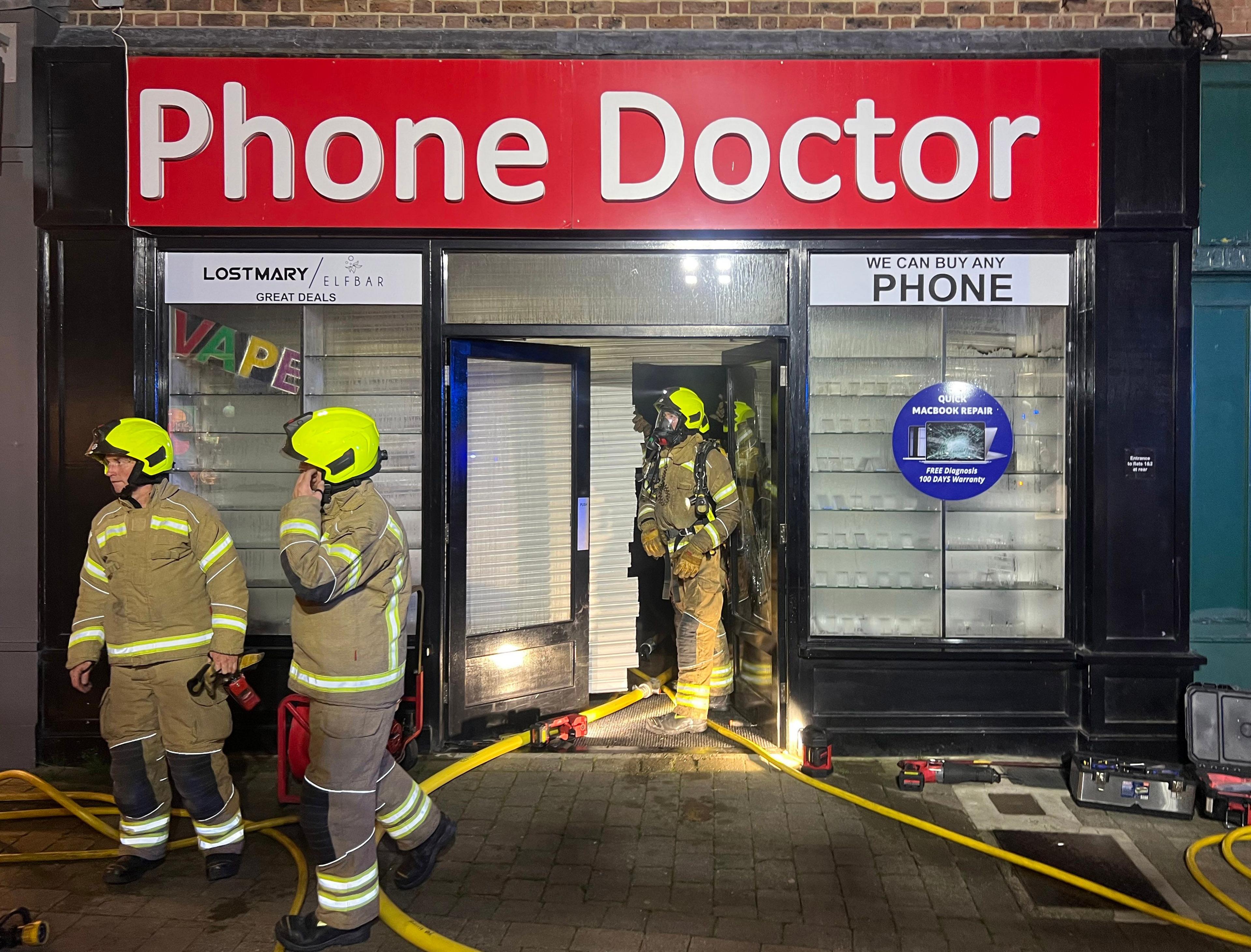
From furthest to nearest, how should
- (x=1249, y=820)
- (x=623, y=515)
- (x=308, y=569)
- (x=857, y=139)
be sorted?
(x=623, y=515)
(x=857, y=139)
(x=1249, y=820)
(x=308, y=569)

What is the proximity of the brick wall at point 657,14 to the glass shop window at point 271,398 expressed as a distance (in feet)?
6.14

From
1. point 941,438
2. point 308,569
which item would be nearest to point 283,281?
point 308,569

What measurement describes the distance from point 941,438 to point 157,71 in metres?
5.59

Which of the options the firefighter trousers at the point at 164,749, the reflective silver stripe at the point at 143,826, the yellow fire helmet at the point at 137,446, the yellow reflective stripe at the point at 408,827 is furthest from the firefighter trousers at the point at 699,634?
the yellow fire helmet at the point at 137,446

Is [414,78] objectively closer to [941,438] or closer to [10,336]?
[10,336]

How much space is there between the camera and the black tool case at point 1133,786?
5.14 metres

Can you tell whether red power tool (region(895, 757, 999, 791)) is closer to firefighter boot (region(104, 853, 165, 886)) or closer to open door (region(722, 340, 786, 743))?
open door (region(722, 340, 786, 743))

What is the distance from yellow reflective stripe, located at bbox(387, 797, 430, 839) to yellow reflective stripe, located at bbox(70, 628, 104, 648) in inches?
68.9

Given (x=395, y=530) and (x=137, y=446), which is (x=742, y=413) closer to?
(x=395, y=530)

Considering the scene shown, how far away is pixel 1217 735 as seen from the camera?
18.0ft

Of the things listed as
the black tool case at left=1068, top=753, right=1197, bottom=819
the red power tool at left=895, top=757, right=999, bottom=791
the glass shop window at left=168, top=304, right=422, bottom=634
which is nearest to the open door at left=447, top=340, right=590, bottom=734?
the glass shop window at left=168, top=304, right=422, bottom=634

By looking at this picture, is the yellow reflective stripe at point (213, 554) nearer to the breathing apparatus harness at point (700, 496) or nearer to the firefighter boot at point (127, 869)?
the firefighter boot at point (127, 869)

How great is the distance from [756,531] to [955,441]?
1.64m

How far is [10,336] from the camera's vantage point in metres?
6.00
